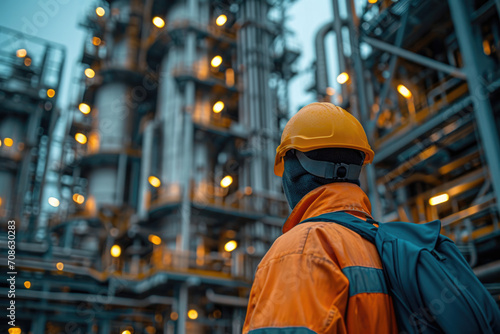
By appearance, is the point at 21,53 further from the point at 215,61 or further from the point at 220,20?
the point at 220,20

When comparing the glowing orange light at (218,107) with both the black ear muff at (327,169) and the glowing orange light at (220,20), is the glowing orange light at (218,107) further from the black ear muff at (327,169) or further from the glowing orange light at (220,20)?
the black ear muff at (327,169)

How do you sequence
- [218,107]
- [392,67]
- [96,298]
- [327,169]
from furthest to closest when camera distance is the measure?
[218,107] < [96,298] < [392,67] < [327,169]

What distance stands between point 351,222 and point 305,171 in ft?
1.34

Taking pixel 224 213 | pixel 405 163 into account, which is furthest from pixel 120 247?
pixel 405 163

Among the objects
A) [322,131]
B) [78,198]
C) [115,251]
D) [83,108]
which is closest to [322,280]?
[322,131]

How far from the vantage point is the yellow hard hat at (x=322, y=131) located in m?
2.11

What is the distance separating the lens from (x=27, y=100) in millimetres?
30422

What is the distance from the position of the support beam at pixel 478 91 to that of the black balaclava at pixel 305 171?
27.2ft

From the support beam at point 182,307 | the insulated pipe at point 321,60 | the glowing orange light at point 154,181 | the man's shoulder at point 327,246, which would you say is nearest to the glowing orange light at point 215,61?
the glowing orange light at point 154,181

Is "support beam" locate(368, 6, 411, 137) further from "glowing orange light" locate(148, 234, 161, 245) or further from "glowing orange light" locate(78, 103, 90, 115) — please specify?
"glowing orange light" locate(78, 103, 90, 115)

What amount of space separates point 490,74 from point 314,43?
890 cm

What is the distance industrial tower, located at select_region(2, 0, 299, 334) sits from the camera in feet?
69.4

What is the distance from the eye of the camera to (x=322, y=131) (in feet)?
6.95

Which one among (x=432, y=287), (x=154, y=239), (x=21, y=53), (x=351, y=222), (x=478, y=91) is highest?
(x=21, y=53)
